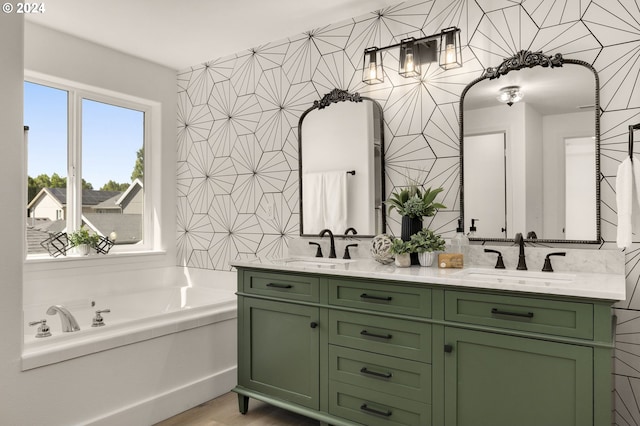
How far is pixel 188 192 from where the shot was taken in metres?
4.07

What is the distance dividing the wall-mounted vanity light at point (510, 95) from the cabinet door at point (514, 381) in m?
1.27

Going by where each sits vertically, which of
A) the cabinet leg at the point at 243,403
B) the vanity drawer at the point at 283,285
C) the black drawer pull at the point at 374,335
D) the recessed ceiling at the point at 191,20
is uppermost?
the recessed ceiling at the point at 191,20

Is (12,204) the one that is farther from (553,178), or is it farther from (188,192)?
(553,178)

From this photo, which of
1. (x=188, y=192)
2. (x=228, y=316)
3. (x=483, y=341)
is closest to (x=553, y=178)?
(x=483, y=341)

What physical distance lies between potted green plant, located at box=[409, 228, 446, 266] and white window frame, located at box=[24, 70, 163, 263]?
2.52 meters

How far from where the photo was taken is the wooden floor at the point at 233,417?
258 cm

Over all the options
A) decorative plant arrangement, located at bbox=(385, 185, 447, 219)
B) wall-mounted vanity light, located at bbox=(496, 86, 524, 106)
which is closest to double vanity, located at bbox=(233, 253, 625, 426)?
decorative plant arrangement, located at bbox=(385, 185, 447, 219)

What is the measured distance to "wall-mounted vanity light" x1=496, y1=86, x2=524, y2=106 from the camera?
2385 millimetres

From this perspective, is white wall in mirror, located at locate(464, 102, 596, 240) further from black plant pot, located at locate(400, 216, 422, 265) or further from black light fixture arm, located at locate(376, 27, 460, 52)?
black light fixture arm, located at locate(376, 27, 460, 52)

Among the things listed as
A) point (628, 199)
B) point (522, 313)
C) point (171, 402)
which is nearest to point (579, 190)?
point (628, 199)

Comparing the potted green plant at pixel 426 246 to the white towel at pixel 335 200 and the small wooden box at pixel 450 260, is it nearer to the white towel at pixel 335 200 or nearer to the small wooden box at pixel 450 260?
the small wooden box at pixel 450 260

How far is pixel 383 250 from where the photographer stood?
2469mm

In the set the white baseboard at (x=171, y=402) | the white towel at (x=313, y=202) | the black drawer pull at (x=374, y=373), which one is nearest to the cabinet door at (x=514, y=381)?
the black drawer pull at (x=374, y=373)

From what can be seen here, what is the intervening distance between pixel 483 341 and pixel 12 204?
85.4 inches
